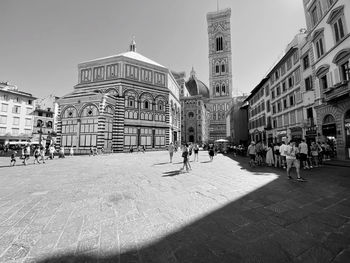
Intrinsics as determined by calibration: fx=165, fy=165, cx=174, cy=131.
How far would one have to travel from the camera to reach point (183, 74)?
78.1 m

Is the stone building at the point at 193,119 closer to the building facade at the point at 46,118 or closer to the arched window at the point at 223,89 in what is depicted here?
the arched window at the point at 223,89

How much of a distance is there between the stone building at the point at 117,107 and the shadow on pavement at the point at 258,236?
2566 cm

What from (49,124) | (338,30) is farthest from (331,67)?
(49,124)

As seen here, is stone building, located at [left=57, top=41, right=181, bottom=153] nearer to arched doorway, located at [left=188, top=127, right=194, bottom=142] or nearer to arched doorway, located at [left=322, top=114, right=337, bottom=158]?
arched doorway, located at [left=322, top=114, right=337, bottom=158]

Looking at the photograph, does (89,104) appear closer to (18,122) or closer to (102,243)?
(18,122)

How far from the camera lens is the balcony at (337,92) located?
39.5 ft

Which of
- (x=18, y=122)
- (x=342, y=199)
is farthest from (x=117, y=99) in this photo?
(x=342, y=199)

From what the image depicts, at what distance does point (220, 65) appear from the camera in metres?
71.5

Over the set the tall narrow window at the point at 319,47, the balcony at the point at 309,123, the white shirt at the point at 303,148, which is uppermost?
the tall narrow window at the point at 319,47

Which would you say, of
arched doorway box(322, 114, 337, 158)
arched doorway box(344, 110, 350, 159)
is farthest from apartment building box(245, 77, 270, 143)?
arched doorway box(344, 110, 350, 159)

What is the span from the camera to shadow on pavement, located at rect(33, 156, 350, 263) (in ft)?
6.87

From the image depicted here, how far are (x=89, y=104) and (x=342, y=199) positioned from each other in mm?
29000

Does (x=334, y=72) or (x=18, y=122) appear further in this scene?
(x=18, y=122)

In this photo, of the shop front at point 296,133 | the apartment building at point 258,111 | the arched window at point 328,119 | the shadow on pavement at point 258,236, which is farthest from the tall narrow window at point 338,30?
the shadow on pavement at point 258,236
